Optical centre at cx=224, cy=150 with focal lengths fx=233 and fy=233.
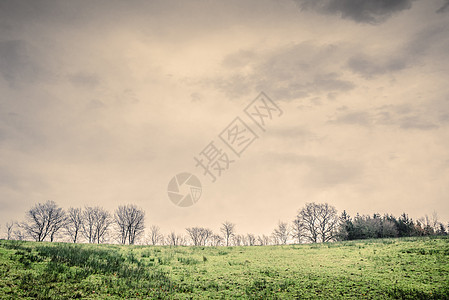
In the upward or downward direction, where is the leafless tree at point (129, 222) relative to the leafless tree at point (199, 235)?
upward

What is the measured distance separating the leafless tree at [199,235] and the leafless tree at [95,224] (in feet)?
168

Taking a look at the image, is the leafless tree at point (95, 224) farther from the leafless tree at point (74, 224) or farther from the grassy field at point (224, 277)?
the grassy field at point (224, 277)

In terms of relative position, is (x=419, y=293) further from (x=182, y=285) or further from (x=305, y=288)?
(x=182, y=285)

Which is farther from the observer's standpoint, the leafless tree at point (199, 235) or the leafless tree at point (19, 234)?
the leafless tree at point (199, 235)

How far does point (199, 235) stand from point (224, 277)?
113585mm

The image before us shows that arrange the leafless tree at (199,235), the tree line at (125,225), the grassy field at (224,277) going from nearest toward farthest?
the grassy field at (224,277)
the tree line at (125,225)
the leafless tree at (199,235)

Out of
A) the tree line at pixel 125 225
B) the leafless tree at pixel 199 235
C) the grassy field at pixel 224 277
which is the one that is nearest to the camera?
the grassy field at pixel 224 277

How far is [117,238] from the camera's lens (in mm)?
81812

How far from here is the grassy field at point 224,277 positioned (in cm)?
1423

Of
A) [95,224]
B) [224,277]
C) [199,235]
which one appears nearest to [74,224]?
[95,224]

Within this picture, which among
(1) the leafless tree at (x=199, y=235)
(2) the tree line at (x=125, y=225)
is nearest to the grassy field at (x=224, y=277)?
(2) the tree line at (x=125, y=225)

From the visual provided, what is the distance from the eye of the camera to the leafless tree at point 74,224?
77.0 metres

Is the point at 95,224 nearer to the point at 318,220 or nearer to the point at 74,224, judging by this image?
the point at 74,224

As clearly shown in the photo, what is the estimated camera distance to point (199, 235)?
415 ft
